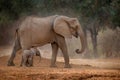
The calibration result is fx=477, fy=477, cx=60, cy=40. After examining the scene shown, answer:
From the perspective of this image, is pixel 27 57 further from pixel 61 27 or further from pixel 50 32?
pixel 61 27

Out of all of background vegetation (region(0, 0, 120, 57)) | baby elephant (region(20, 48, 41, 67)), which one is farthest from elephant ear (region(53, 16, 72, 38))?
background vegetation (region(0, 0, 120, 57))

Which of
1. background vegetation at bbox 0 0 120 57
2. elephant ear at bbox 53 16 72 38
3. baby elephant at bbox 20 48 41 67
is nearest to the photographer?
baby elephant at bbox 20 48 41 67

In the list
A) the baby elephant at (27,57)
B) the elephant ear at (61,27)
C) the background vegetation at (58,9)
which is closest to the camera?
the baby elephant at (27,57)

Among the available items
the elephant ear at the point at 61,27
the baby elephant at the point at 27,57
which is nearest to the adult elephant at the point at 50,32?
the elephant ear at the point at 61,27

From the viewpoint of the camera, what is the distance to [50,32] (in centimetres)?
2056

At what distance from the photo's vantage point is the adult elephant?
2034 cm

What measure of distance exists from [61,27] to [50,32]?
0.56m

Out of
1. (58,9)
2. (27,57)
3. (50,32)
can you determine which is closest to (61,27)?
(50,32)

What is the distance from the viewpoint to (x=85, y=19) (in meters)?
29.4

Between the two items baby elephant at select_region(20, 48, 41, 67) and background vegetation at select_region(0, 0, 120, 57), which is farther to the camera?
background vegetation at select_region(0, 0, 120, 57)

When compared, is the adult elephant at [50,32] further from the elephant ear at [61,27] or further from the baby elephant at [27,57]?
the baby elephant at [27,57]

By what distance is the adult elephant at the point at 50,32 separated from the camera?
20344 mm

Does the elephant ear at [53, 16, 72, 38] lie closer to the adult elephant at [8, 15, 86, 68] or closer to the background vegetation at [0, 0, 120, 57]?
the adult elephant at [8, 15, 86, 68]

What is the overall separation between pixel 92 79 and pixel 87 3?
12579mm
